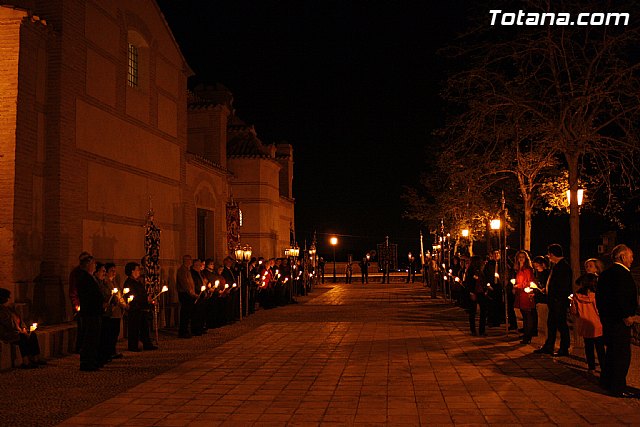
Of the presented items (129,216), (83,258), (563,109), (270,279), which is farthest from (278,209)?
(83,258)

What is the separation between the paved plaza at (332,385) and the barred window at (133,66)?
24.8ft

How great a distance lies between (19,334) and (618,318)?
9.47m

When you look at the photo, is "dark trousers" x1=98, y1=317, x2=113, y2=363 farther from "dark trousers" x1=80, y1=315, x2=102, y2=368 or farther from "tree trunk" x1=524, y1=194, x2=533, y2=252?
"tree trunk" x1=524, y1=194, x2=533, y2=252

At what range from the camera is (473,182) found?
20.2 m

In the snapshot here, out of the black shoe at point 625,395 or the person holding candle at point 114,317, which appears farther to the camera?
the person holding candle at point 114,317

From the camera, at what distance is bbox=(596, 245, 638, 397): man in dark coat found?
9922 mm

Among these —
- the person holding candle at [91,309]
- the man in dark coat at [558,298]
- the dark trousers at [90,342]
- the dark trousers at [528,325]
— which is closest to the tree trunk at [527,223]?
the dark trousers at [528,325]

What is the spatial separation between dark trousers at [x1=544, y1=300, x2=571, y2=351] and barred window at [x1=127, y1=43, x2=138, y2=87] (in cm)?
1295

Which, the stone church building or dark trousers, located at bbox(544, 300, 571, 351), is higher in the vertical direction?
the stone church building

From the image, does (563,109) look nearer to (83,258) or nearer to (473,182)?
(473,182)

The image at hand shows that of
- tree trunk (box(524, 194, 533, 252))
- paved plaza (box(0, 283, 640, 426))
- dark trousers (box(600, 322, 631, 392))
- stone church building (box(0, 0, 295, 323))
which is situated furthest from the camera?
tree trunk (box(524, 194, 533, 252))

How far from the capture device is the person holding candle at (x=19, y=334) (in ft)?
39.9

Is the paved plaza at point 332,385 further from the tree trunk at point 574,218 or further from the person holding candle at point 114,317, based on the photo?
the tree trunk at point 574,218

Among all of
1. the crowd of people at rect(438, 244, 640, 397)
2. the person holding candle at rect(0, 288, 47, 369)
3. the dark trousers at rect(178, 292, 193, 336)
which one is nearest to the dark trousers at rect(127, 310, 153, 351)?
the dark trousers at rect(178, 292, 193, 336)
